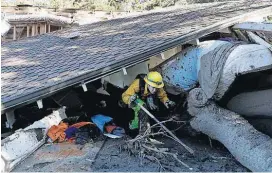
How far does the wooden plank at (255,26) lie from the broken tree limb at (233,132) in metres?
1.62

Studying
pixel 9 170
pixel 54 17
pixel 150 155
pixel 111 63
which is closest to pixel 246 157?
pixel 150 155

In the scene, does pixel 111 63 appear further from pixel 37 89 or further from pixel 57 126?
pixel 57 126

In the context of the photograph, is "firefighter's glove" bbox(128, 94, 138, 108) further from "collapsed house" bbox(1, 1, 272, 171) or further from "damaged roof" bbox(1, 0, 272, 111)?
"damaged roof" bbox(1, 0, 272, 111)

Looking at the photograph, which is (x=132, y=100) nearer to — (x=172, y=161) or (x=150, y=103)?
(x=150, y=103)

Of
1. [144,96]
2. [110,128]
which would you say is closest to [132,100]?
[144,96]

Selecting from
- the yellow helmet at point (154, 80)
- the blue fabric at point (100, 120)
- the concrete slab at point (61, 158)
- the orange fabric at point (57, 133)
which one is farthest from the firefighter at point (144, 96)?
the orange fabric at point (57, 133)

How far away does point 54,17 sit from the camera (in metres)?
16.1

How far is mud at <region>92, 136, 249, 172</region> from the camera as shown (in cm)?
490

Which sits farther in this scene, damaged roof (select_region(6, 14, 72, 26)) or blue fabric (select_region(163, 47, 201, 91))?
damaged roof (select_region(6, 14, 72, 26))

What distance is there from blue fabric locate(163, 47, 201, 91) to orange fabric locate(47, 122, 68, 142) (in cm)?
236

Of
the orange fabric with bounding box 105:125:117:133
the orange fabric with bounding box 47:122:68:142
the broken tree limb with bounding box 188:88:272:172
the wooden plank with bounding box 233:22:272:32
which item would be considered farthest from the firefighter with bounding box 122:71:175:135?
the wooden plank with bounding box 233:22:272:32

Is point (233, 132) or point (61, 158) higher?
point (233, 132)

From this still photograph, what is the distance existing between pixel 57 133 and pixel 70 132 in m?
0.23

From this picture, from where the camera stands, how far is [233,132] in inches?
200
